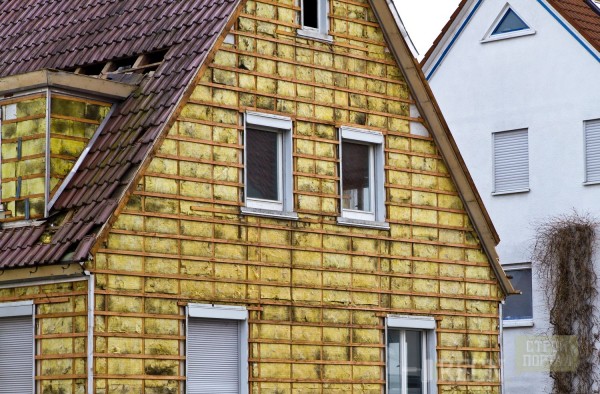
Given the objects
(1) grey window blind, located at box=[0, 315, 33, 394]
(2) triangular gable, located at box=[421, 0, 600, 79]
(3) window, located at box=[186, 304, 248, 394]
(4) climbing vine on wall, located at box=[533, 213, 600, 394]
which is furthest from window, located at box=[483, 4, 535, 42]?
(1) grey window blind, located at box=[0, 315, 33, 394]

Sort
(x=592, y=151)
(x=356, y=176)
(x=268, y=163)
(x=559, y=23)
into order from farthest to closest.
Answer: (x=559, y=23), (x=592, y=151), (x=356, y=176), (x=268, y=163)

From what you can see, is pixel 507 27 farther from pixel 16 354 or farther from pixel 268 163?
pixel 16 354

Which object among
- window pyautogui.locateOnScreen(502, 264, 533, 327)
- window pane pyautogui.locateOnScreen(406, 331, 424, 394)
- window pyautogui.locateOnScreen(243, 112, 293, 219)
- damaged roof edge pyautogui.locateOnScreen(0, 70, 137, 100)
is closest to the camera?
damaged roof edge pyautogui.locateOnScreen(0, 70, 137, 100)

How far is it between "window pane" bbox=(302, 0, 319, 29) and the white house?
38.3 ft

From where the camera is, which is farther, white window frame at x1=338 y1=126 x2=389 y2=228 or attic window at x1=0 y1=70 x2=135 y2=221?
white window frame at x1=338 y1=126 x2=389 y2=228

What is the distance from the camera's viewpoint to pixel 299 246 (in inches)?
925

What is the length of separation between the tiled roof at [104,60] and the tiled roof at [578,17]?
13480 millimetres

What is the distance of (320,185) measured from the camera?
24.0m

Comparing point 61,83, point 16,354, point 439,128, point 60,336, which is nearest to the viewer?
point 60,336

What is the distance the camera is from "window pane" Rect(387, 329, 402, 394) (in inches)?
982

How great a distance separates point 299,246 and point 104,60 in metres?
3.81

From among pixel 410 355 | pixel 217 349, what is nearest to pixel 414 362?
pixel 410 355

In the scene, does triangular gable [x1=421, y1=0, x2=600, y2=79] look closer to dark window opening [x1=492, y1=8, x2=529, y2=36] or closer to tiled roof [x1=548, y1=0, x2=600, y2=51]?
tiled roof [x1=548, y1=0, x2=600, y2=51]

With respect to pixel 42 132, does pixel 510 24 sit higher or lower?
higher
